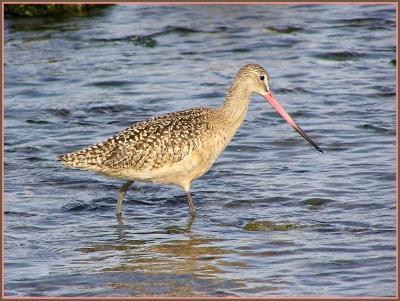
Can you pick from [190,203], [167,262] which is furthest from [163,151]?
[167,262]

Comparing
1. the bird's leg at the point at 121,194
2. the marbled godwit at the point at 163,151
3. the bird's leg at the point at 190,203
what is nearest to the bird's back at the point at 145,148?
the marbled godwit at the point at 163,151

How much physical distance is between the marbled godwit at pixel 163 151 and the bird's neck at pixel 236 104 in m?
0.13

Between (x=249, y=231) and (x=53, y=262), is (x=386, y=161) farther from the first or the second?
(x=53, y=262)

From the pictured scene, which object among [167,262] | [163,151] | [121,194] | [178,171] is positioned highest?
[163,151]

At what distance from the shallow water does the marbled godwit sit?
47 centimetres

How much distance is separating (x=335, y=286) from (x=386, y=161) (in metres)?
3.44

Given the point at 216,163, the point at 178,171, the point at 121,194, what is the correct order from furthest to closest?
1. the point at 216,163
2. the point at 121,194
3. the point at 178,171

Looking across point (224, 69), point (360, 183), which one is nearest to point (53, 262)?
point (360, 183)

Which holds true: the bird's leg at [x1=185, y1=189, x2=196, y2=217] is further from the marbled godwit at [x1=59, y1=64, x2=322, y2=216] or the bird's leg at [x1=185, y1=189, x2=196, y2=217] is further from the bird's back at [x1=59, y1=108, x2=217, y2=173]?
the bird's back at [x1=59, y1=108, x2=217, y2=173]

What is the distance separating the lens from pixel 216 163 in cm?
1095

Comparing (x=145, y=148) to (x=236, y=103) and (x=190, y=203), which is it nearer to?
(x=190, y=203)

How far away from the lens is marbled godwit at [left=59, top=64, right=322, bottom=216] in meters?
8.96

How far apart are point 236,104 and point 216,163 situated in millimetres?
1471

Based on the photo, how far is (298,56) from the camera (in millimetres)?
14742
